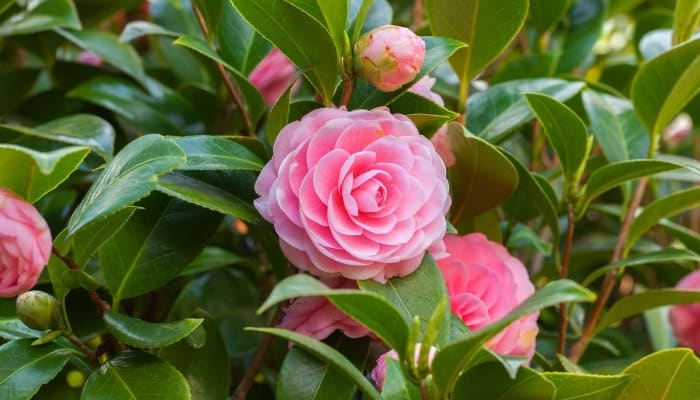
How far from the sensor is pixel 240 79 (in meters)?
0.85

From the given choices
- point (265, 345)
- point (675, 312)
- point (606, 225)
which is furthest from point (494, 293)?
point (606, 225)

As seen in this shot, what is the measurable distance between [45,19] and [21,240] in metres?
0.47

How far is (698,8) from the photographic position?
0.89 meters

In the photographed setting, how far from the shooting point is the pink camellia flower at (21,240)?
0.61 meters

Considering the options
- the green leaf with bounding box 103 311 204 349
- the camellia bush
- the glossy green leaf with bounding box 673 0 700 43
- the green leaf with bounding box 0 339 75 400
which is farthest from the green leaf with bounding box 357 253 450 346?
the glossy green leaf with bounding box 673 0 700 43

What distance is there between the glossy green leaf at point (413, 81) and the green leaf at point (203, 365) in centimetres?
23

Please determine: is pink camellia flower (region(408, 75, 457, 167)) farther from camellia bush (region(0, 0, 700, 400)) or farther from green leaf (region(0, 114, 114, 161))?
green leaf (region(0, 114, 114, 161))

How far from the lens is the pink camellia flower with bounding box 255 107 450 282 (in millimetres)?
654

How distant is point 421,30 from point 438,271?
37cm

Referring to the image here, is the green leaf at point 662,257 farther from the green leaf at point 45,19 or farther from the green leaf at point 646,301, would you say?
the green leaf at point 45,19

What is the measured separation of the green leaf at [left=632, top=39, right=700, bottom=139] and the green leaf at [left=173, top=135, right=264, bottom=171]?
1.29 feet

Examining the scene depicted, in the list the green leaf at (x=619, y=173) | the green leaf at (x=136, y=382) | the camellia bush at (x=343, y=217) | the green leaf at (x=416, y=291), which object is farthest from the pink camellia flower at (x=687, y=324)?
the green leaf at (x=136, y=382)

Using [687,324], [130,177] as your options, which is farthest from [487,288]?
[687,324]

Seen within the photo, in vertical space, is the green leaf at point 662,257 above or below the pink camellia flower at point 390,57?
below
